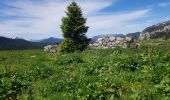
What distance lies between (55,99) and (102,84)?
1.99m

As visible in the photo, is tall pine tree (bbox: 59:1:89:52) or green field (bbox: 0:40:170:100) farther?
tall pine tree (bbox: 59:1:89:52)

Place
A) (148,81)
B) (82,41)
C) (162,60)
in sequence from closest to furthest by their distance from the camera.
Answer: (148,81)
(162,60)
(82,41)

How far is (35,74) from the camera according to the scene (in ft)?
61.1

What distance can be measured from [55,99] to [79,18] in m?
46.4

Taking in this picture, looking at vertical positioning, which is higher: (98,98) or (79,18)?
(79,18)

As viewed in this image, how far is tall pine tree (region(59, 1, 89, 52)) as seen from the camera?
185ft

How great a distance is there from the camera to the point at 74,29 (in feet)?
186

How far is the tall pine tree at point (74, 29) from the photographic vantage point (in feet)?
185

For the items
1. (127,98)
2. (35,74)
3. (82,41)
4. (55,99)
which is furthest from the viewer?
(82,41)

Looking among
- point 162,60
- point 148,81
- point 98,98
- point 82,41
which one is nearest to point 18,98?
point 98,98

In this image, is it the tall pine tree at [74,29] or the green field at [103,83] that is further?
the tall pine tree at [74,29]

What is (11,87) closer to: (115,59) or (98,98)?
(98,98)

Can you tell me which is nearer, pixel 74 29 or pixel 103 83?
pixel 103 83

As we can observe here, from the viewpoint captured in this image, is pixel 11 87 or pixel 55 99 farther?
pixel 11 87
